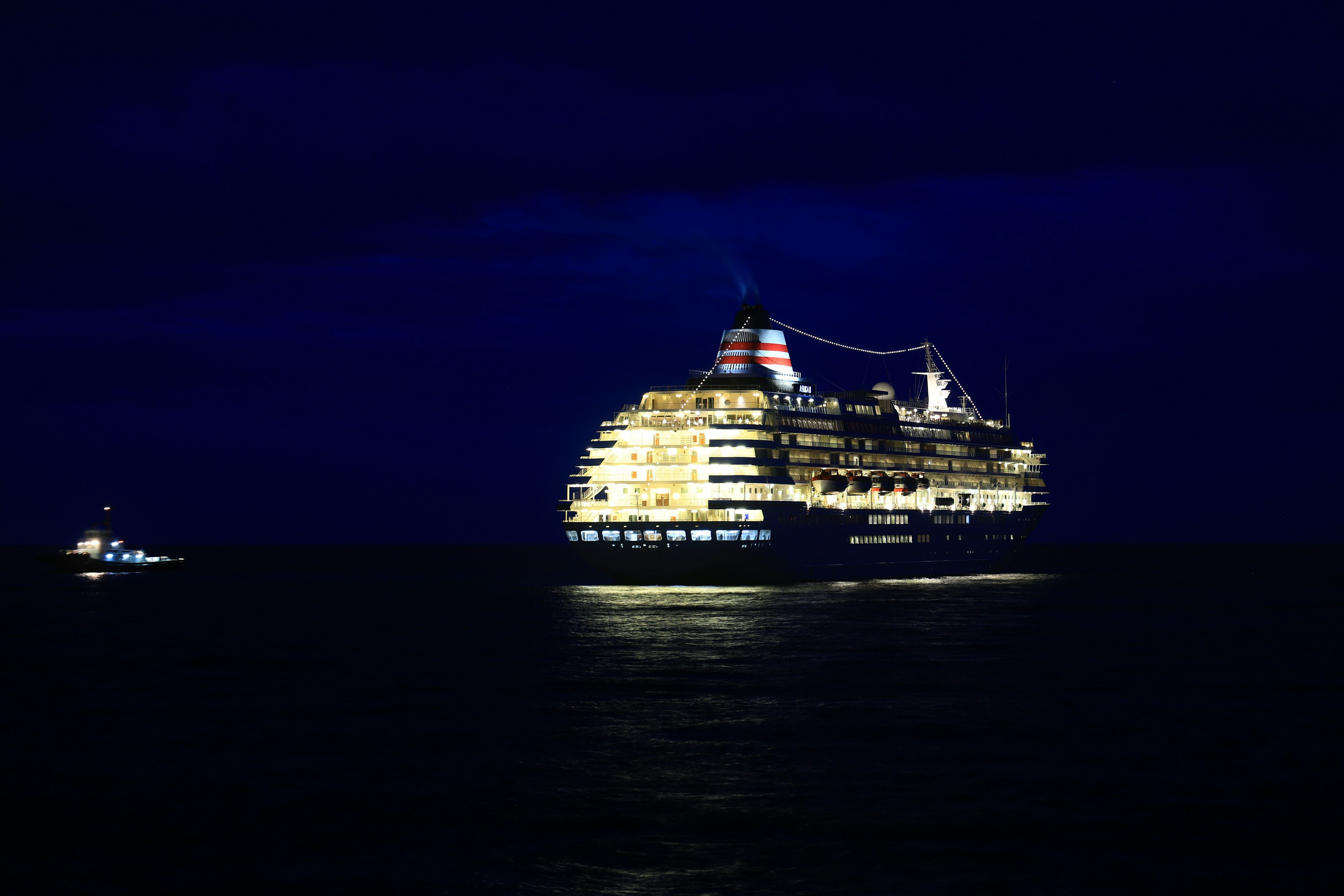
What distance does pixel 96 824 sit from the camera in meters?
28.7

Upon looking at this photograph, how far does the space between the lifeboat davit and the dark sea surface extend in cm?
3099

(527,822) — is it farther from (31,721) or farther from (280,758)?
(31,721)

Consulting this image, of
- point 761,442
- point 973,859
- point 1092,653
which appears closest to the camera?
point 973,859

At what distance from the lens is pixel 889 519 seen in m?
110

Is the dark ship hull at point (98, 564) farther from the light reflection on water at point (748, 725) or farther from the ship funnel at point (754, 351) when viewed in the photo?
the light reflection on water at point (748, 725)

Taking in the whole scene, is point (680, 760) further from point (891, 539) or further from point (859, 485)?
point (891, 539)

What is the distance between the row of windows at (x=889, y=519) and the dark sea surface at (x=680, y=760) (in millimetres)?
35242

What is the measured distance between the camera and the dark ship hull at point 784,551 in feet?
306

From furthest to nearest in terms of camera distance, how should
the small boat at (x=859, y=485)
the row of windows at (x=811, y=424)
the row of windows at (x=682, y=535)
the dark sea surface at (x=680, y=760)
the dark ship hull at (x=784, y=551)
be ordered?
the small boat at (x=859, y=485) → the row of windows at (x=811, y=424) → the dark ship hull at (x=784, y=551) → the row of windows at (x=682, y=535) → the dark sea surface at (x=680, y=760)

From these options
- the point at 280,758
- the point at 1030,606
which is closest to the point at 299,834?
the point at 280,758

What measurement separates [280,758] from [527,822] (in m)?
9.97

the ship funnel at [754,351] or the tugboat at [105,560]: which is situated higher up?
the ship funnel at [754,351]

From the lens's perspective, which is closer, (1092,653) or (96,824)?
(96,824)

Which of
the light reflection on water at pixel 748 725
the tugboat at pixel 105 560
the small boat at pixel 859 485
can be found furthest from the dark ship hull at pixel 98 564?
the light reflection on water at pixel 748 725
